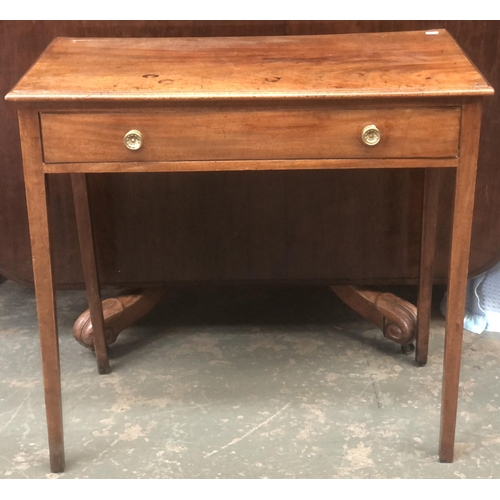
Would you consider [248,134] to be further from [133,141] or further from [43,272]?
[43,272]

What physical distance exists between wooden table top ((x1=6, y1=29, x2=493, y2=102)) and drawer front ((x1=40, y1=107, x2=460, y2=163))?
0.10ft

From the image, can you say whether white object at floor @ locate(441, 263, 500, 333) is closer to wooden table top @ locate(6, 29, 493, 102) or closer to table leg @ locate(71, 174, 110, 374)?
wooden table top @ locate(6, 29, 493, 102)

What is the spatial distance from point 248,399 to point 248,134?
0.62 metres

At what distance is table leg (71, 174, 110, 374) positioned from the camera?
1.44 m

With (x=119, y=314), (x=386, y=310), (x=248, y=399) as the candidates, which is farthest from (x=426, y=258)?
(x=119, y=314)

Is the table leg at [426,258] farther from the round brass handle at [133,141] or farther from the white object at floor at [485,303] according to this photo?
the round brass handle at [133,141]

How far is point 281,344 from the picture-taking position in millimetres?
1694

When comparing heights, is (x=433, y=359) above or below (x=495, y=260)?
below

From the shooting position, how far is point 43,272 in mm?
1164

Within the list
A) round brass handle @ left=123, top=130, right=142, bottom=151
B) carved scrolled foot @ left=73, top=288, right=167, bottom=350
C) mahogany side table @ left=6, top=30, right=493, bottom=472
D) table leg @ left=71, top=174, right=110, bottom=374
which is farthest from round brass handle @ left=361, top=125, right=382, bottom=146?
Answer: carved scrolled foot @ left=73, top=288, right=167, bottom=350

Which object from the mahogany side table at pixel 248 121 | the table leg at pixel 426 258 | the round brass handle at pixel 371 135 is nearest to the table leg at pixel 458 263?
the mahogany side table at pixel 248 121

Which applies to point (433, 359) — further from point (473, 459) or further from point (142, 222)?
point (142, 222)
